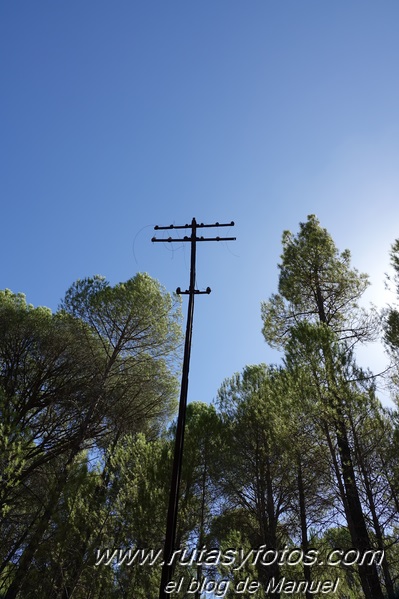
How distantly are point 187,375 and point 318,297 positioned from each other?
8.93 metres

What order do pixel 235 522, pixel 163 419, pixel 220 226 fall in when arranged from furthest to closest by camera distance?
pixel 163 419
pixel 235 522
pixel 220 226

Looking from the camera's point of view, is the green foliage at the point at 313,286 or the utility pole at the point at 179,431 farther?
the green foliage at the point at 313,286

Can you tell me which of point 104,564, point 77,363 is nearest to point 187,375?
point 104,564

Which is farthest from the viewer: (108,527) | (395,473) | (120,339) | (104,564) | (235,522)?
(120,339)

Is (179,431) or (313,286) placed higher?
(313,286)

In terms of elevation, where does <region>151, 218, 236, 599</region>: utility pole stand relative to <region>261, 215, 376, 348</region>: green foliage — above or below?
below

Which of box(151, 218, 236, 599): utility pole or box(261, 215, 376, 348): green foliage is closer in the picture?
box(151, 218, 236, 599): utility pole

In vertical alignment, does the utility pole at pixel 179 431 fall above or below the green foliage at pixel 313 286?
below

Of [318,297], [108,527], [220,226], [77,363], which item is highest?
[318,297]

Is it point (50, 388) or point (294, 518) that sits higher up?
point (50, 388)

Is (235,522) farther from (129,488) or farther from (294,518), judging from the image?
(129,488)

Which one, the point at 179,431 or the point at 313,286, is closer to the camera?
the point at 179,431

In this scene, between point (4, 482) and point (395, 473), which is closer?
point (395, 473)

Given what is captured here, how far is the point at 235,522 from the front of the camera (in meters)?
12.2
